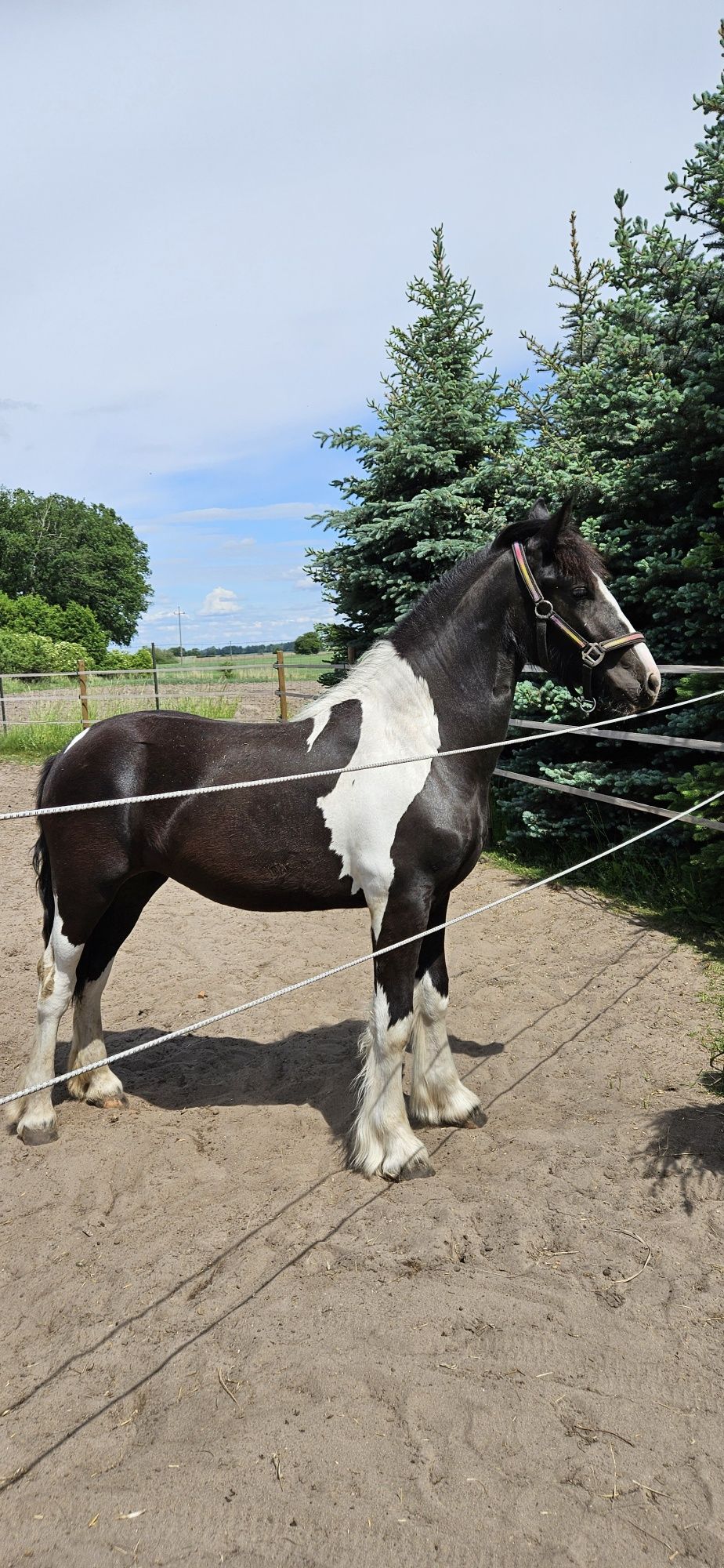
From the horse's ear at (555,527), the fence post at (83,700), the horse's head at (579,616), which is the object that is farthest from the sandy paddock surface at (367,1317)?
the fence post at (83,700)

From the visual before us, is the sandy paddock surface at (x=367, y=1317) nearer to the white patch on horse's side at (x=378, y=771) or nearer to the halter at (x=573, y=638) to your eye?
the white patch on horse's side at (x=378, y=771)

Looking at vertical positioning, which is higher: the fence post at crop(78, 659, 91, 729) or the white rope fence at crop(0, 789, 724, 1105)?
the fence post at crop(78, 659, 91, 729)

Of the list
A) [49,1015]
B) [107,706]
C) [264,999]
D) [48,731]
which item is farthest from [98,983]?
[107,706]

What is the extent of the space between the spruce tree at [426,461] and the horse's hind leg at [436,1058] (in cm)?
510

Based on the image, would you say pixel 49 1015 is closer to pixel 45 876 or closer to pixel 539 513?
pixel 45 876

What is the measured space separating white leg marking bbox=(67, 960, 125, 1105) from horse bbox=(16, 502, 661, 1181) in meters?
0.31

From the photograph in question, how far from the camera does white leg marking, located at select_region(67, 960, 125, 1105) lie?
3.95m

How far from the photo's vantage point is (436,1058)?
364 centimetres

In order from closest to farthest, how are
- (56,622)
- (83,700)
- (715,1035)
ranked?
(715,1035) < (83,700) < (56,622)

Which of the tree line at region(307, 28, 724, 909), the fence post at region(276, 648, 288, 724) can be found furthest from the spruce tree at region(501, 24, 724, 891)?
the fence post at region(276, 648, 288, 724)

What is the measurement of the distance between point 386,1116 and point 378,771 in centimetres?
127

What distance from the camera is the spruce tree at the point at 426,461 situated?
816cm

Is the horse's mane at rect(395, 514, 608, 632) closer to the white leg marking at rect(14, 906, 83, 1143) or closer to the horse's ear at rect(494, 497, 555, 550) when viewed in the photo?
the horse's ear at rect(494, 497, 555, 550)

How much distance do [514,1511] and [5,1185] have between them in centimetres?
215
